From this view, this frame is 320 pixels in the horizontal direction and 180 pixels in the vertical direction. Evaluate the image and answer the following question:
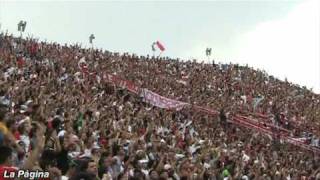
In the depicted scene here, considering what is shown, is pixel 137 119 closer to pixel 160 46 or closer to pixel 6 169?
pixel 6 169

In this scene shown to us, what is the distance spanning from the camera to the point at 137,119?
66.0ft

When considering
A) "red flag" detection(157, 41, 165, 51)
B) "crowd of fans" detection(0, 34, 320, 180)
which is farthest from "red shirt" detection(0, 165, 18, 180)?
"red flag" detection(157, 41, 165, 51)

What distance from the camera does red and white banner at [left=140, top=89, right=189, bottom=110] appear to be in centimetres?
2756

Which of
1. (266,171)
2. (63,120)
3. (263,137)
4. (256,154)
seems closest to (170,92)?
(263,137)

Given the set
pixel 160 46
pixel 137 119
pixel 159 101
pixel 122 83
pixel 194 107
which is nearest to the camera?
pixel 137 119

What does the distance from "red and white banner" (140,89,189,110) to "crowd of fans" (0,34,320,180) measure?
0.51m

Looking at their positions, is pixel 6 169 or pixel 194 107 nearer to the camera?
pixel 6 169

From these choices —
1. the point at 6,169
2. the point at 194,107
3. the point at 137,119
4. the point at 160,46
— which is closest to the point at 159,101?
the point at 194,107

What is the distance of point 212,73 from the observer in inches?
1567

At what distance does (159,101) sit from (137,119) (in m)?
7.75

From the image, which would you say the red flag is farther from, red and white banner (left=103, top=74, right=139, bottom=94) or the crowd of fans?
red and white banner (left=103, top=74, right=139, bottom=94)

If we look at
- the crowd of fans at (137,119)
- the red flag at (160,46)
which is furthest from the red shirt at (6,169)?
the red flag at (160,46)

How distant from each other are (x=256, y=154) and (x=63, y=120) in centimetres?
1138

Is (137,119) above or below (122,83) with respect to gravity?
below
